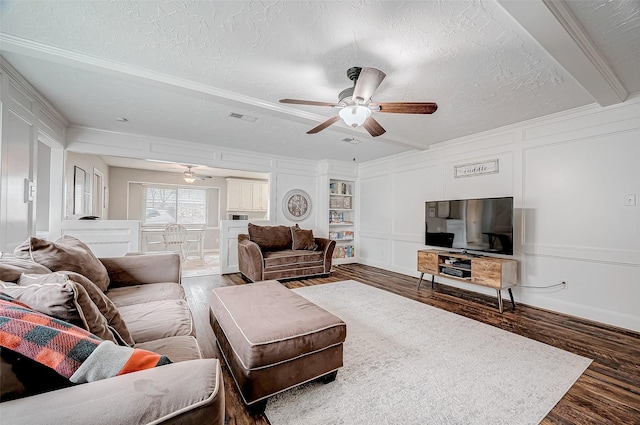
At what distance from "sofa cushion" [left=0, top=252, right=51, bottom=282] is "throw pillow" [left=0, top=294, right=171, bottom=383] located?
1.81 ft

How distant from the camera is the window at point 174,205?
706 cm

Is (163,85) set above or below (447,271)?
above

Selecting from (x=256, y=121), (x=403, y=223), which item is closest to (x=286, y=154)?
(x=256, y=121)

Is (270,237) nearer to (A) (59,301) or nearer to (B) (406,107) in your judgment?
(B) (406,107)

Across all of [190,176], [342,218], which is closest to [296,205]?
[342,218]

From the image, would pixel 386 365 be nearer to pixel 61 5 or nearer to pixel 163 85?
pixel 163 85

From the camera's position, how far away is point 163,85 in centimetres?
241

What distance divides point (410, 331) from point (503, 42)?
2520mm

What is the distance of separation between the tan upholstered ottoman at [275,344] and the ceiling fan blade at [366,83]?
1.73 m

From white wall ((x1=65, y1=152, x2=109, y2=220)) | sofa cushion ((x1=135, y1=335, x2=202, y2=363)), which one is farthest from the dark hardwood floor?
white wall ((x1=65, y1=152, x2=109, y2=220))

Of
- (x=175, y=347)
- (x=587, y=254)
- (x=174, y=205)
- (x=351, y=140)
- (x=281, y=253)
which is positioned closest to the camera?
(x=175, y=347)

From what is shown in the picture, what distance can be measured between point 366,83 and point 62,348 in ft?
6.98

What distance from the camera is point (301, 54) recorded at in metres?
2.04

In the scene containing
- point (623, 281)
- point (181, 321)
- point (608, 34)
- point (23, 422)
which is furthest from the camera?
point (623, 281)
